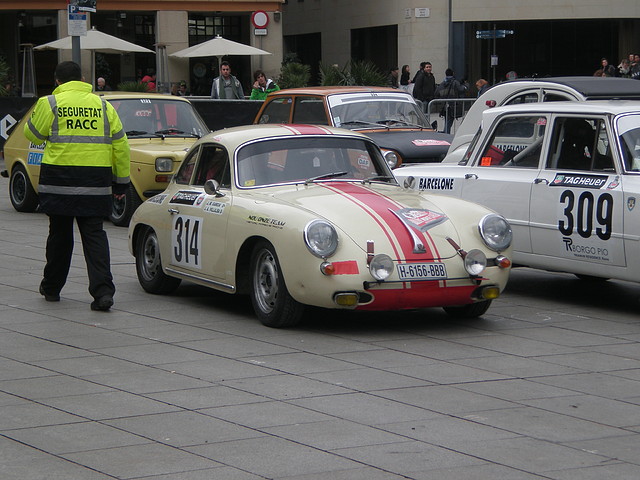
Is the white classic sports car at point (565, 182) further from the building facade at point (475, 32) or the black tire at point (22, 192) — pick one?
the building facade at point (475, 32)

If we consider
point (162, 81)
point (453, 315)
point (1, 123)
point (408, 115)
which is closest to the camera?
point (453, 315)

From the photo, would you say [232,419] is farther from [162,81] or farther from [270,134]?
[162,81]

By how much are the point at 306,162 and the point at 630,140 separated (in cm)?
252

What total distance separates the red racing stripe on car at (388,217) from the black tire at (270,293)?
735 millimetres

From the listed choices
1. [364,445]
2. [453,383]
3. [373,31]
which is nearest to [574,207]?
[453,383]

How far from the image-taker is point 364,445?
5.51 meters

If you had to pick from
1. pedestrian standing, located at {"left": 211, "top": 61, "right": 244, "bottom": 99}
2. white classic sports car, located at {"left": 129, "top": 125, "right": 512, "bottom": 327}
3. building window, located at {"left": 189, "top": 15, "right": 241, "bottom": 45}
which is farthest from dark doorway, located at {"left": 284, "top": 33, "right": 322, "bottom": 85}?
white classic sports car, located at {"left": 129, "top": 125, "right": 512, "bottom": 327}

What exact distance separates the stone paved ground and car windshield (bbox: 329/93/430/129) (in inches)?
269

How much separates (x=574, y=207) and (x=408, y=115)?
7802mm

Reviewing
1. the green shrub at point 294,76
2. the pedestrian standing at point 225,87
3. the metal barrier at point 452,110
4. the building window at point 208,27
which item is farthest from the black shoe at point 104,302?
the building window at point 208,27

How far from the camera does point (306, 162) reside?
9.28 metres

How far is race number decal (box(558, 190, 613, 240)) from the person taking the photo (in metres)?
9.06

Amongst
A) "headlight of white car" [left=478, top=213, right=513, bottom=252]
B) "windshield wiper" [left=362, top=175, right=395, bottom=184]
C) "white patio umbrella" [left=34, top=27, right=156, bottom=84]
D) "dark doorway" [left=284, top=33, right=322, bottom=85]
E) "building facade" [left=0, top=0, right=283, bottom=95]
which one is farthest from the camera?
"dark doorway" [left=284, top=33, right=322, bottom=85]

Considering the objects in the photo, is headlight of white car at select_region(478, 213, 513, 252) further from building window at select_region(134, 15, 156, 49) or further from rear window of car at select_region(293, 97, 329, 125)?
building window at select_region(134, 15, 156, 49)
